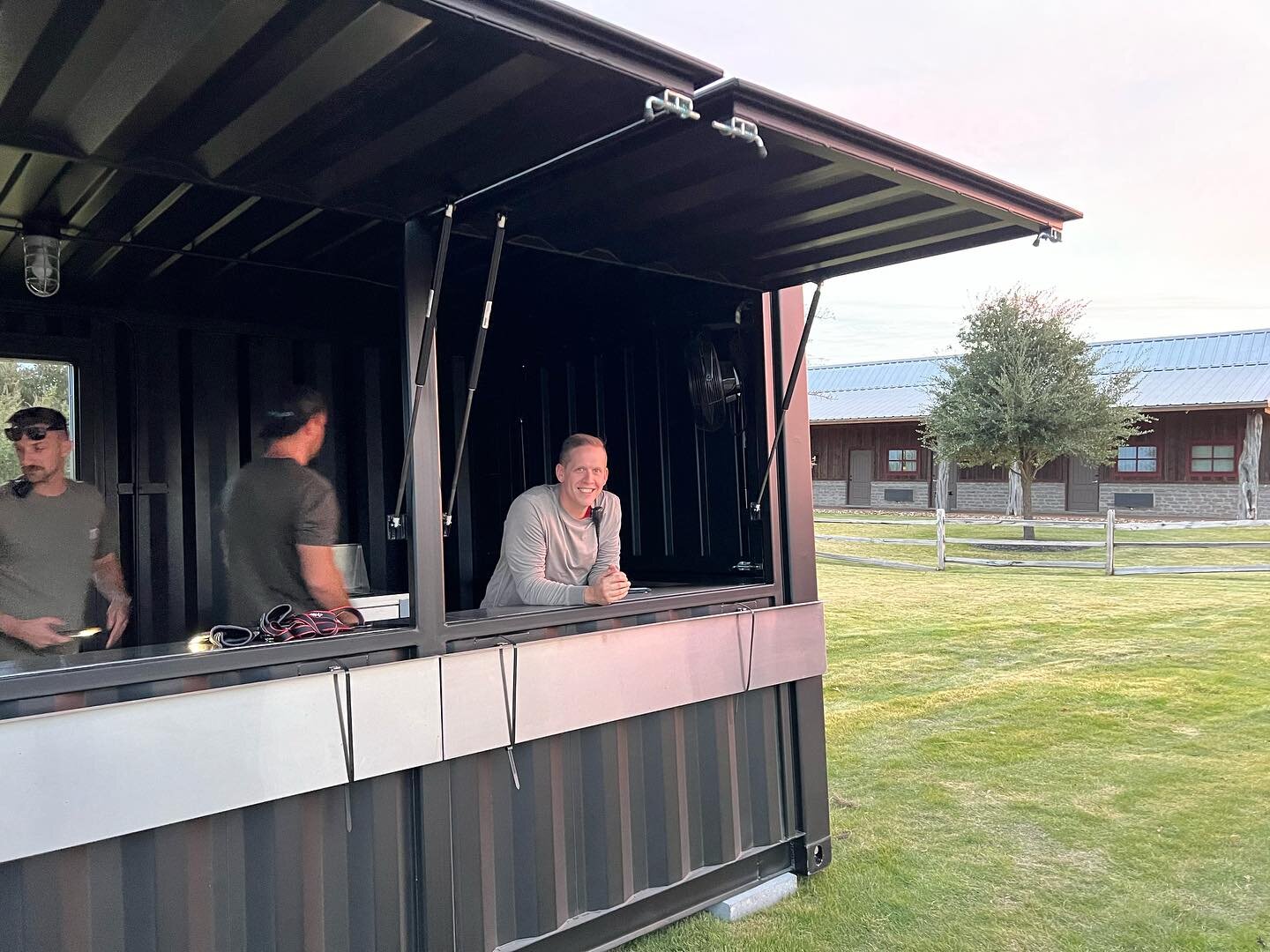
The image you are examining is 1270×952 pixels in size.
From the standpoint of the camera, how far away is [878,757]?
18.6 feet

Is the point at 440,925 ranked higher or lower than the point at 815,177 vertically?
lower

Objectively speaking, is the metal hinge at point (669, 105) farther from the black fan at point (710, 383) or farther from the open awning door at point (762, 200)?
the black fan at point (710, 383)

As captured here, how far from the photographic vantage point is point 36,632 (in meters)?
3.53

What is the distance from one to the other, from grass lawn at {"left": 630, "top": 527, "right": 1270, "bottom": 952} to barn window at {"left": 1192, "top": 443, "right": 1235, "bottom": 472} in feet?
49.6

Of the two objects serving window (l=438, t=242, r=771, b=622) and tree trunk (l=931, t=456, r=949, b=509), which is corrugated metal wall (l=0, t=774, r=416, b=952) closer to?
serving window (l=438, t=242, r=771, b=622)

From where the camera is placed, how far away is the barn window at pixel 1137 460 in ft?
78.7

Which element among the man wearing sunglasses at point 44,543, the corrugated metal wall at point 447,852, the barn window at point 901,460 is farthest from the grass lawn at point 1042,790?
the barn window at point 901,460

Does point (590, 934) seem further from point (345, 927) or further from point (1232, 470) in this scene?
point (1232, 470)

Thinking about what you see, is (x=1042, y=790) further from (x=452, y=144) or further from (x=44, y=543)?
(x=44, y=543)

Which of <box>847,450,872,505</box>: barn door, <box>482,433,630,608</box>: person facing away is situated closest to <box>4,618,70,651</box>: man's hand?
<box>482,433,630,608</box>: person facing away

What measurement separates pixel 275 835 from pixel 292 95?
1829 millimetres

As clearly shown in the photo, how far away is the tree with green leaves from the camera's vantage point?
19.0m

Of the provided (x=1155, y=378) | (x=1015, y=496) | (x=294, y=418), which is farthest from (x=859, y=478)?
(x=294, y=418)

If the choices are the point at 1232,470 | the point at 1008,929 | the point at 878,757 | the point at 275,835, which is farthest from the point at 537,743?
the point at 1232,470
